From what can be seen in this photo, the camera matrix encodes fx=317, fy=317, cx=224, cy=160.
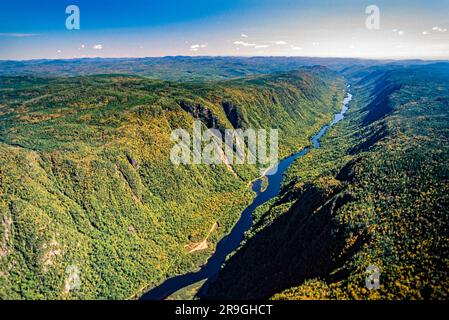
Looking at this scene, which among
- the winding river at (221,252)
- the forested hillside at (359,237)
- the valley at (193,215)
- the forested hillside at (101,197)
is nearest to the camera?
the forested hillside at (359,237)

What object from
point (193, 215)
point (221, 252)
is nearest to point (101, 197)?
point (193, 215)

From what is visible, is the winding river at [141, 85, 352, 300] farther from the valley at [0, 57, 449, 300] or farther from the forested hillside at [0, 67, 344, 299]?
the forested hillside at [0, 67, 344, 299]

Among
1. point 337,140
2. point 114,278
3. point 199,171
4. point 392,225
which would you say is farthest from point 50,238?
point 337,140

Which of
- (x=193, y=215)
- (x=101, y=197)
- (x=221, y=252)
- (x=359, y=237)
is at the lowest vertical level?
(x=221, y=252)

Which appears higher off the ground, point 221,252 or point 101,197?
point 101,197

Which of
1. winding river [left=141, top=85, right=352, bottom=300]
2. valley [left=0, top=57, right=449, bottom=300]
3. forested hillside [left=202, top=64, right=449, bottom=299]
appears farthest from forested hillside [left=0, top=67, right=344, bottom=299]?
forested hillside [left=202, top=64, right=449, bottom=299]

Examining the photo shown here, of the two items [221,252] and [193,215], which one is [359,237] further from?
[193,215]

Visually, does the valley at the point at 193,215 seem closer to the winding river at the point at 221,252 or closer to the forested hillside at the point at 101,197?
the forested hillside at the point at 101,197

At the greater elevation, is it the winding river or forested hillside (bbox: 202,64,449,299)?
forested hillside (bbox: 202,64,449,299)

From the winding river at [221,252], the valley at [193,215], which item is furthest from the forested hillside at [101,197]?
the winding river at [221,252]
